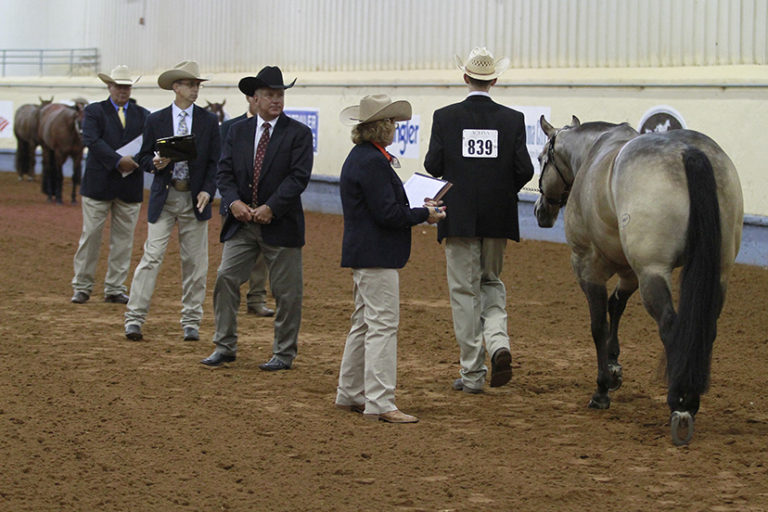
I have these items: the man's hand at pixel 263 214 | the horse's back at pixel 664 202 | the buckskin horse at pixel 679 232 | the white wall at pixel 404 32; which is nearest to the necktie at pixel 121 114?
the man's hand at pixel 263 214

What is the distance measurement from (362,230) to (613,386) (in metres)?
2.09

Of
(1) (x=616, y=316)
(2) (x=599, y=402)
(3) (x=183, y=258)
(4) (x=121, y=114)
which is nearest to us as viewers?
(2) (x=599, y=402)

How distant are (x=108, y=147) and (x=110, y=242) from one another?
95 centimetres

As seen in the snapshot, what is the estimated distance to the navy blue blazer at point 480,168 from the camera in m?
6.77

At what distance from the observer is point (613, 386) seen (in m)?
6.89

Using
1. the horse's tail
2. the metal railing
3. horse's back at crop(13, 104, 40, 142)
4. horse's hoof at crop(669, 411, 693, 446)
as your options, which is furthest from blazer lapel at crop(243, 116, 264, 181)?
the metal railing

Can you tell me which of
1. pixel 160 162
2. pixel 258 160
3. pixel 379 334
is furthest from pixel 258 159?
pixel 379 334

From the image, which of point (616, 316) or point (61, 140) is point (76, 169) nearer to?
point (61, 140)

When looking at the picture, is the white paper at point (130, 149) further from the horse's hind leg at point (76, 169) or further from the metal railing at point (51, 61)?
the metal railing at point (51, 61)

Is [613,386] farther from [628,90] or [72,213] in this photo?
[72,213]

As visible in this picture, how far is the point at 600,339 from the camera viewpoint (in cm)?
659

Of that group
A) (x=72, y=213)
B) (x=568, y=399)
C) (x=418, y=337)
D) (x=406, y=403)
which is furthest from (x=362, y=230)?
(x=72, y=213)

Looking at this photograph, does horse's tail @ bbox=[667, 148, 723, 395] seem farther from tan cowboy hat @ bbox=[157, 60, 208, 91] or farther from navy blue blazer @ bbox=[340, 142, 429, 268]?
tan cowboy hat @ bbox=[157, 60, 208, 91]

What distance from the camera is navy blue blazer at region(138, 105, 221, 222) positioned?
830 cm
